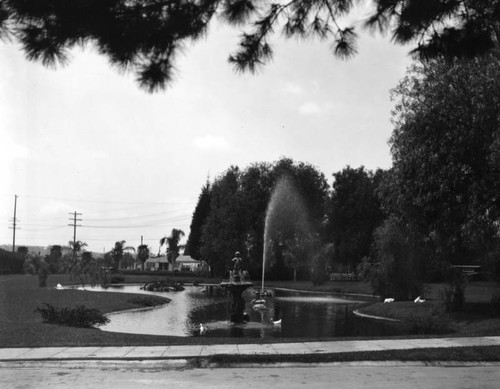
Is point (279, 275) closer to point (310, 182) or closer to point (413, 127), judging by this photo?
point (310, 182)

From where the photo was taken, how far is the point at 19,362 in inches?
480

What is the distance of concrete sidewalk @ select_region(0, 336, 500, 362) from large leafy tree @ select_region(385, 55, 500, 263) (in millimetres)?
6505

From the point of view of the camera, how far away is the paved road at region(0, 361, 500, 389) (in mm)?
10023

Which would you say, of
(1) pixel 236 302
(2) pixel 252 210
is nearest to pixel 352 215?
(2) pixel 252 210

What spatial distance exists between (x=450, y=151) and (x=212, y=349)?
11.8 m

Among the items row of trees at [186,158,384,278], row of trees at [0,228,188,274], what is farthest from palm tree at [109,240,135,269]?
row of trees at [186,158,384,278]

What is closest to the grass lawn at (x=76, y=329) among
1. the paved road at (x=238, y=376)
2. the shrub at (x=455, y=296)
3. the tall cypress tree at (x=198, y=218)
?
the shrub at (x=455, y=296)

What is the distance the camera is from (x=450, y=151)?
20516 mm

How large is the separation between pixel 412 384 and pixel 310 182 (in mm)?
60954

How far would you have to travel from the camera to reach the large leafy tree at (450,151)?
1956cm

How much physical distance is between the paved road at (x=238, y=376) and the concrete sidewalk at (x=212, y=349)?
43 cm

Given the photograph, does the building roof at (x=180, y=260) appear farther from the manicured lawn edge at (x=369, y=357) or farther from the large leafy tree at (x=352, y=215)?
the manicured lawn edge at (x=369, y=357)

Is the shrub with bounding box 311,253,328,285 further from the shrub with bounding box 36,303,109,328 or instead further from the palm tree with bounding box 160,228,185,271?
the palm tree with bounding box 160,228,185,271

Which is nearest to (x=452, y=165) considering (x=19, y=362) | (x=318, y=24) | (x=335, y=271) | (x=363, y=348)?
(x=363, y=348)
